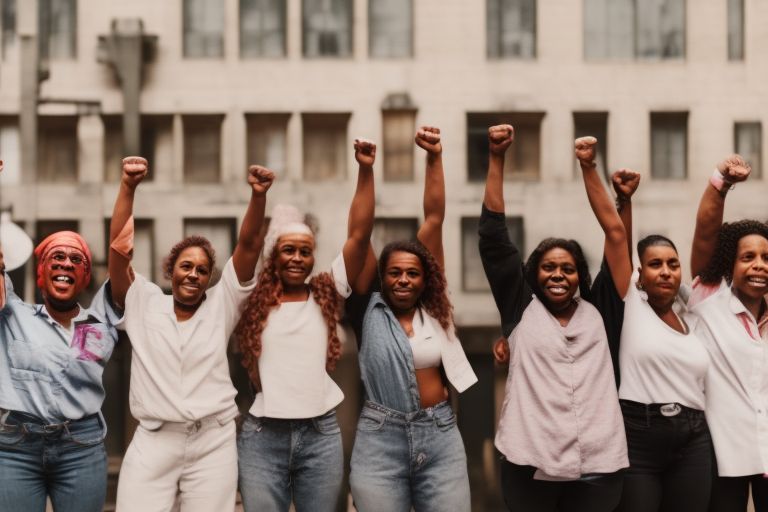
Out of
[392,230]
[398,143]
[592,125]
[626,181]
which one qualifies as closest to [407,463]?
[626,181]

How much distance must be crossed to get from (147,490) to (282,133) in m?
2.71

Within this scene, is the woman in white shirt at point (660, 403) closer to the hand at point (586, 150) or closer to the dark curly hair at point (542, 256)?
the dark curly hair at point (542, 256)

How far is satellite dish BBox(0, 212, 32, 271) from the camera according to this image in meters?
5.39

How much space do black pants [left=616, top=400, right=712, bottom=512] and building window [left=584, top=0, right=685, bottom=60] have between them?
281cm

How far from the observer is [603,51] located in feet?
18.2

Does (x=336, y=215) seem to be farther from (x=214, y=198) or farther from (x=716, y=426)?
(x=716, y=426)

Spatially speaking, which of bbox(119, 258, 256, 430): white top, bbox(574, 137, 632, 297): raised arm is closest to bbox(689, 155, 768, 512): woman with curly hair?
bbox(574, 137, 632, 297): raised arm

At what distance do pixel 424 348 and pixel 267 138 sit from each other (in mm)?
2419

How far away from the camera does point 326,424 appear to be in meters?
3.46

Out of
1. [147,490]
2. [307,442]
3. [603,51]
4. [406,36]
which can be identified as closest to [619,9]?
[603,51]

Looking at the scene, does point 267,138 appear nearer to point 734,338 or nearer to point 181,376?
point 181,376

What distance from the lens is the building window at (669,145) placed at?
218 inches

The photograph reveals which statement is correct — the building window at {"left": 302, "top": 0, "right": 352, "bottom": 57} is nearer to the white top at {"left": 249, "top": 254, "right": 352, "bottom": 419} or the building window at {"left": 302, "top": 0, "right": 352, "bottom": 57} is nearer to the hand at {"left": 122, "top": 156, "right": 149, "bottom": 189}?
the hand at {"left": 122, "top": 156, "right": 149, "bottom": 189}

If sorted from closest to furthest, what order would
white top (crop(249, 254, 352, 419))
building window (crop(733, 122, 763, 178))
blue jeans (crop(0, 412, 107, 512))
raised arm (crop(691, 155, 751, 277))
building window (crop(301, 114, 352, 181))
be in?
blue jeans (crop(0, 412, 107, 512)) < white top (crop(249, 254, 352, 419)) < raised arm (crop(691, 155, 751, 277)) < building window (crop(301, 114, 352, 181)) < building window (crop(733, 122, 763, 178))
